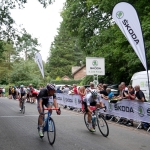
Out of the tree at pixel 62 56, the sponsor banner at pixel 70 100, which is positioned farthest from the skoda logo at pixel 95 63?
the tree at pixel 62 56

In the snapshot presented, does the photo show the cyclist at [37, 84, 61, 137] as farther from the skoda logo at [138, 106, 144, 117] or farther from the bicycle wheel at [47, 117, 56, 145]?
the skoda logo at [138, 106, 144, 117]

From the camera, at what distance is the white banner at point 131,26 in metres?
12.2

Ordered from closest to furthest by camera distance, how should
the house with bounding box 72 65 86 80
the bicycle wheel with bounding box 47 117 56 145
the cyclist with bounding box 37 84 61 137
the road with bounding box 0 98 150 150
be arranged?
the road with bounding box 0 98 150 150 < the bicycle wheel with bounding box 47 117 56 145 < the cyclist with bounding box 37 84 61 137 < the house with bounding box 72 65 86 80

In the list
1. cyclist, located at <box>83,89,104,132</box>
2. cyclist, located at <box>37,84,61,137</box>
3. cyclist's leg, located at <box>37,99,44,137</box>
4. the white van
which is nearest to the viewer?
cyclist, located at <box>37,84,61,137</box>

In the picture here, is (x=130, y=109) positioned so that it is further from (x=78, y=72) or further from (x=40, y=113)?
(x=78, y=72)

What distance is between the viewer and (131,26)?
12484mm

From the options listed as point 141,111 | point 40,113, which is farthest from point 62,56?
point 40,113

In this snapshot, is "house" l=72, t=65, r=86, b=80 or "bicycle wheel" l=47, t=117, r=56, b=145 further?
"house" l=72, t=65, r=86, b=80

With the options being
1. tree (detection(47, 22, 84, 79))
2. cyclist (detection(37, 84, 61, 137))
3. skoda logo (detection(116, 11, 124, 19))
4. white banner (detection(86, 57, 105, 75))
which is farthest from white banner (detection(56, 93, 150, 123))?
tree (detection(47, 22, 84, 79))

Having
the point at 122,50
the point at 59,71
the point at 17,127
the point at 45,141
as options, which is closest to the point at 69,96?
the point at 122,50

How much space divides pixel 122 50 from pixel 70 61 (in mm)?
55010

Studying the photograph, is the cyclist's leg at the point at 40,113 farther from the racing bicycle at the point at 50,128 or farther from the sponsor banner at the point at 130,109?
the sponsor banner at the point at 130,109

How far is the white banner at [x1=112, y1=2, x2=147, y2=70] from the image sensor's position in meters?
12.2

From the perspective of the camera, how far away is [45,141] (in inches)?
366
